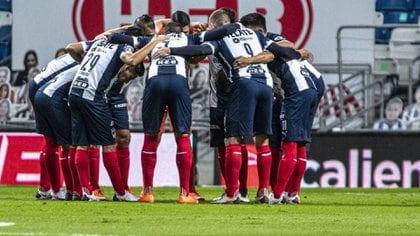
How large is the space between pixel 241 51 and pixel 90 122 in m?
1.87

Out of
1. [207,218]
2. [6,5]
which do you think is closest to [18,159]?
[6,5]

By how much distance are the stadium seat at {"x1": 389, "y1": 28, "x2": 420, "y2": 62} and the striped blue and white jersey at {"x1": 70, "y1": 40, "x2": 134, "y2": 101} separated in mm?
10652

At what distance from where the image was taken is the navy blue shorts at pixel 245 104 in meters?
15.1

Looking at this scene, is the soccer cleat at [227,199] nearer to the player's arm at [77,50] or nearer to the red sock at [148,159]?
the red sock at [148,159]

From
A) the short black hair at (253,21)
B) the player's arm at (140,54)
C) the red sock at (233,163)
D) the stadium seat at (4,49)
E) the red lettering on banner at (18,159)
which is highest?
the short black hair at (253,21)

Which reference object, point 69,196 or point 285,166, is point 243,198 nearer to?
point 285,166

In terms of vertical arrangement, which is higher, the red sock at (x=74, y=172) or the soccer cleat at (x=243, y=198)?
the red sock at (x=74, y=172)

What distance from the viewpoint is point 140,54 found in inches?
591

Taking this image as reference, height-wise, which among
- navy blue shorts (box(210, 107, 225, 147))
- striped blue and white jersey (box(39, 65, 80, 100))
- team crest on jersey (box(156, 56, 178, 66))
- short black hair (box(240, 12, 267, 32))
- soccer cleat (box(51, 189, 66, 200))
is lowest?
soccer cleat (box(51, 189, 66, 200))

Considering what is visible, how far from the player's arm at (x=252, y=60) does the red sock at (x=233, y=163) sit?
89 cm

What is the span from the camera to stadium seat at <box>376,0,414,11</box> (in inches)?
1007

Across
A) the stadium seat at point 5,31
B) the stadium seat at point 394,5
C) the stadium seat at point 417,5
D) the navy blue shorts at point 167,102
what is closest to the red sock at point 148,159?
the navy blue shorts at point 167,102

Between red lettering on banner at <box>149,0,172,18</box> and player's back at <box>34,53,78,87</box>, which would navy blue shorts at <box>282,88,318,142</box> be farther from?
red lettering on banner at <box>149,0,172,18</box>

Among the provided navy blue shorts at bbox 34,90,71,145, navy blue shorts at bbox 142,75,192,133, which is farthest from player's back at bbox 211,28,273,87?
navy blue shorts at bbox 34,90,71,145
